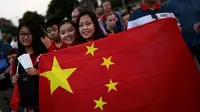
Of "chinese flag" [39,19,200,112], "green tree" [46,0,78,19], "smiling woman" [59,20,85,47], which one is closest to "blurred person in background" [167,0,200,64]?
"chinese flag" [39,19,200,112]

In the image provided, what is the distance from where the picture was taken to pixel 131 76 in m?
3.24

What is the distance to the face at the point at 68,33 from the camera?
400 centimetres

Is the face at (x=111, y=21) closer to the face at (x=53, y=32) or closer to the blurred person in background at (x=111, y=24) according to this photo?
the blurred person in background at (x=111, y=24)

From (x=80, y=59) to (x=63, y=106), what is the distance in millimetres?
573

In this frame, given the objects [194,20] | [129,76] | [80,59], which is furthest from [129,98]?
[194,20]

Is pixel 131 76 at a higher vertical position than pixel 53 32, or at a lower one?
lower

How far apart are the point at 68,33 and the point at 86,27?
0.95 feet

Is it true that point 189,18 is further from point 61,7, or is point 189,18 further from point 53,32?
point 61,7

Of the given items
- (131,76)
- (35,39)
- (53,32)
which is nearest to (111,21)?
(53,32)

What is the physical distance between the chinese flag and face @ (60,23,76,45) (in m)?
0.43

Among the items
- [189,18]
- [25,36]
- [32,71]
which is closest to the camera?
[32,71]

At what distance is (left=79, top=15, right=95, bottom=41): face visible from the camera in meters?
3.86

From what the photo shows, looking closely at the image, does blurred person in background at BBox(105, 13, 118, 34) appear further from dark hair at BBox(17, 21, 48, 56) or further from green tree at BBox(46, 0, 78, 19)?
green tree at BBox(46, 0, 78, 19)

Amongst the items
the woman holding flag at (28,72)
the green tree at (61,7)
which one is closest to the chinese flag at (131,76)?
the woman holding flag at (28,72)
